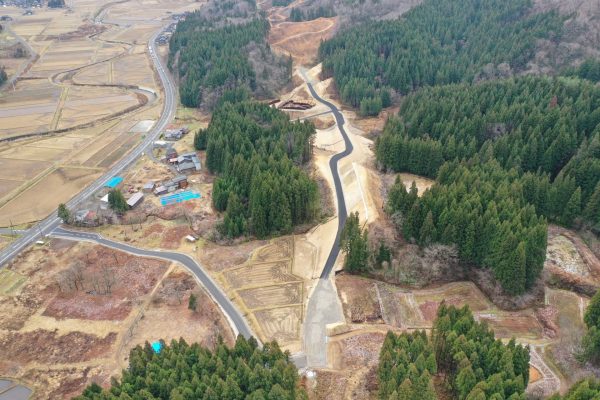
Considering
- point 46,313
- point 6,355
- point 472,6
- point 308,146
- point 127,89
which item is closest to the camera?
point 6,355

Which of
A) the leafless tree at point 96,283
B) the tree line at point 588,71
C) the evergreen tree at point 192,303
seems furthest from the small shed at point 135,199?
the tree line at point 588,71

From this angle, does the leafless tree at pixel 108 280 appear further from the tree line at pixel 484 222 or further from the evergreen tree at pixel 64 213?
the tree line at pixel 484 222

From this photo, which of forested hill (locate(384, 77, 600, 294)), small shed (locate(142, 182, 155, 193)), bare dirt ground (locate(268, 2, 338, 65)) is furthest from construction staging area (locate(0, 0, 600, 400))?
bare dirt ground (locate(268, 2, 338, 65))

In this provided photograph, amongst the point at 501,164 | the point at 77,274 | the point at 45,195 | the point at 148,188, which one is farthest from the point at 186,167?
the point at 501,164

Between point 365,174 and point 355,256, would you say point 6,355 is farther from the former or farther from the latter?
point 365,174

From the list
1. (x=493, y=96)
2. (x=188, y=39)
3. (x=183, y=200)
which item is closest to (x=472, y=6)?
(x=493, y=96)

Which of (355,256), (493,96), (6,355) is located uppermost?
(493,96)

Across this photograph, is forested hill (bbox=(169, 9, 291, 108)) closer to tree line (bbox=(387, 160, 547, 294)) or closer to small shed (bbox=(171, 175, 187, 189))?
small shed (bbox=(171, 175, 187, 189))
